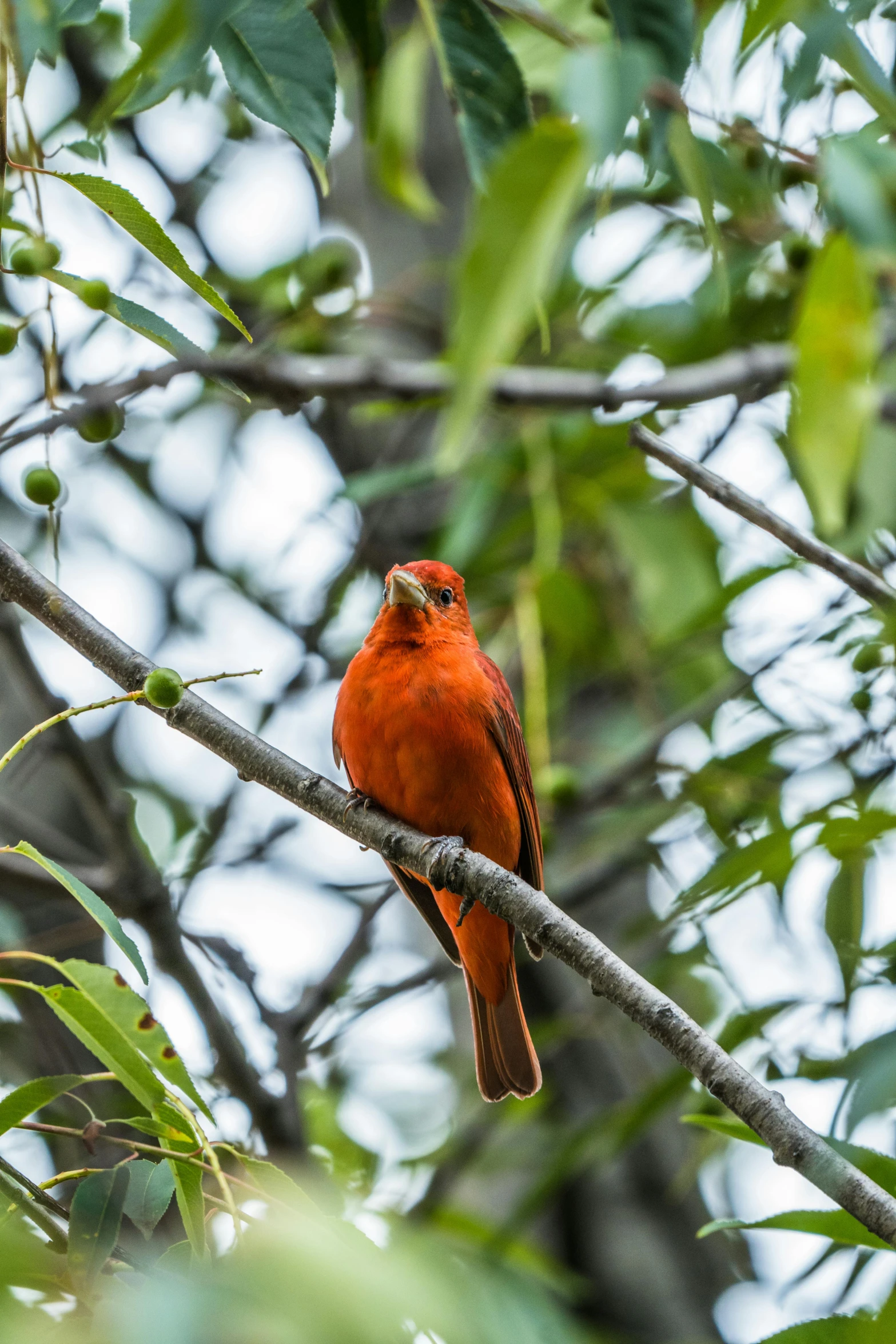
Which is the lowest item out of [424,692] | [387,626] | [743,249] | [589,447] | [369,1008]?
[369,1008]

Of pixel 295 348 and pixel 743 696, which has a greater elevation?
pixel 295 348

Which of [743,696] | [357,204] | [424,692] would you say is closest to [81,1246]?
[424,692]

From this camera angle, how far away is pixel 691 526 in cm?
574

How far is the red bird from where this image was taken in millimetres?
3662

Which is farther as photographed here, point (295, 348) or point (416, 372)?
point (295, 348)

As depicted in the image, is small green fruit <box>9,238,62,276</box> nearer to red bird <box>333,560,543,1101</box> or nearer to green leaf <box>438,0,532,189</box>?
green leaf <box>438,0,532,189</box>

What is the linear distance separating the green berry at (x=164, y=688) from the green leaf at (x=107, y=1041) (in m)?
0.52

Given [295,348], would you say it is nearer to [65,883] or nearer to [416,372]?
[416,372]

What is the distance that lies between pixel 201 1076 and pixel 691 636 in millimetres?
2383

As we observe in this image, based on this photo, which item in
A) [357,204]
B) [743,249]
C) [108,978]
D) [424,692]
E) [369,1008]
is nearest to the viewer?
[108,978]

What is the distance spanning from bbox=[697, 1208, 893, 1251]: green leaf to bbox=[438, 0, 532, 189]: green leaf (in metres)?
1.75

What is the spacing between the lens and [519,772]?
3.92 m

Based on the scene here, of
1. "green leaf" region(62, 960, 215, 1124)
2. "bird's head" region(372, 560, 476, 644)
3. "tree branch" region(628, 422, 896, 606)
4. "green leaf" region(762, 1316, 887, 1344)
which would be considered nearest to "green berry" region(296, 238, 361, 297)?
"bird's head" region(372, 560, 476, 644)

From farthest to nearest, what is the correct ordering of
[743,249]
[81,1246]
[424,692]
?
[743,249] → [424,692] → [81,1246]
